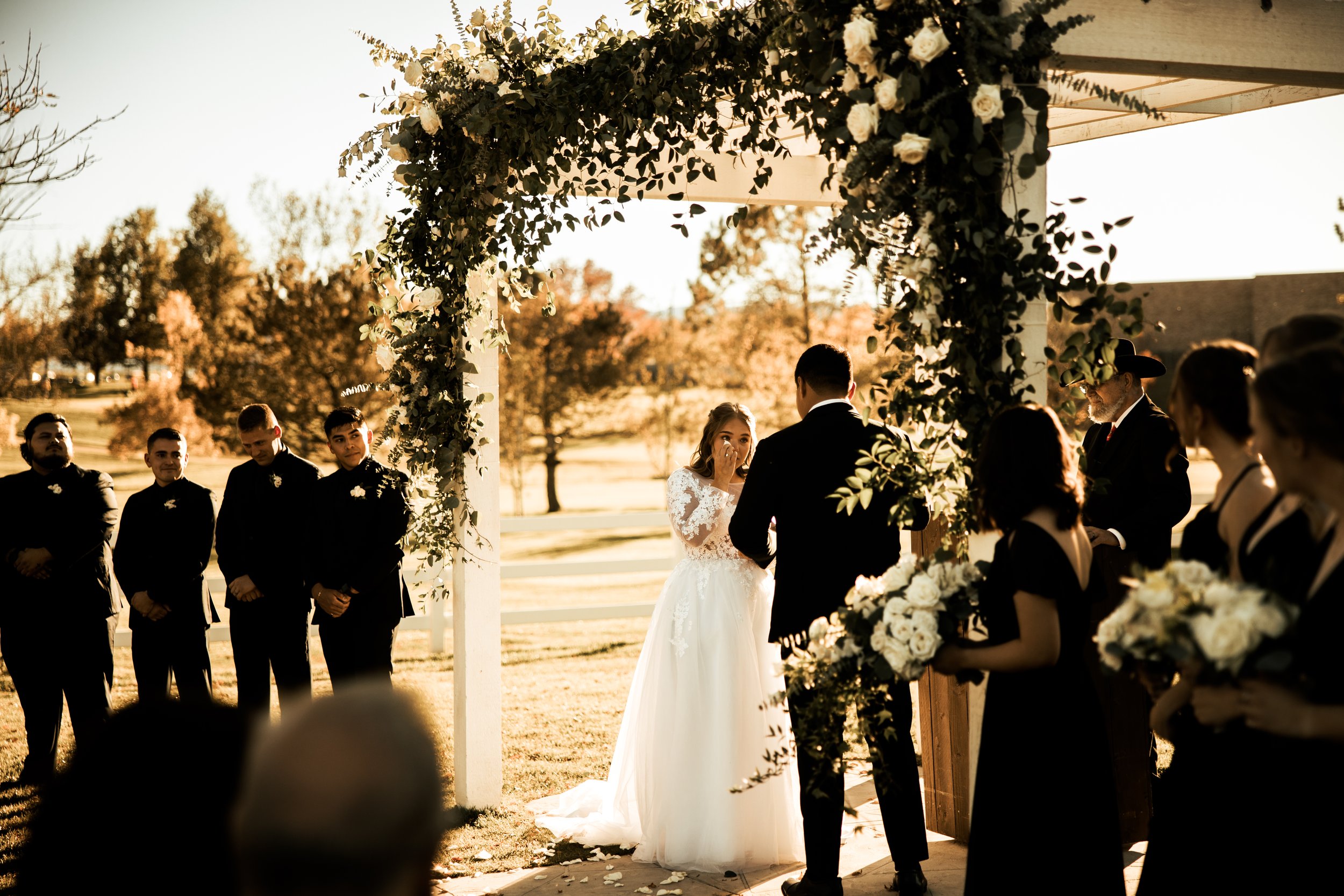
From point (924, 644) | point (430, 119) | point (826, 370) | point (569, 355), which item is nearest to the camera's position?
point (924, 644)

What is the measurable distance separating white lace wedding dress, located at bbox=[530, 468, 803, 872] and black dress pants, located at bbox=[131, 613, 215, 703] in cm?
229

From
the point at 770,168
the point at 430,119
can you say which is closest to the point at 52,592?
the point at 430,119

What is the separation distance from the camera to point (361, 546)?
6168 millimetres

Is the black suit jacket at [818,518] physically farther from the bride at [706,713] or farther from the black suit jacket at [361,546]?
the black suit jacket at [361,546]

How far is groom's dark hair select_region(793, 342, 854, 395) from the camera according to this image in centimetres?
462

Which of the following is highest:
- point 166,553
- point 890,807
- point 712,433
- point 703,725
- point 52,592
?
point 712,433

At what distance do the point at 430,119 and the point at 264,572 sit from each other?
2.82 meters

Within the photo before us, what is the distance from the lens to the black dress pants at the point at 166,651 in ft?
20.9

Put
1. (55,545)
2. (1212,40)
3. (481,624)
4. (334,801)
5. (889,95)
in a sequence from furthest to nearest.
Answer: (55,545) → (481,624) → (1212,40) → (889,95) → (334,801)

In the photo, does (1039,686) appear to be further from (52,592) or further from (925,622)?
(52,592)

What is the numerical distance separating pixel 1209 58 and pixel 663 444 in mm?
21923

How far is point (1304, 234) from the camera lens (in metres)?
14.5

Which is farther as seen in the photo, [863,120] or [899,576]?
[863,120]

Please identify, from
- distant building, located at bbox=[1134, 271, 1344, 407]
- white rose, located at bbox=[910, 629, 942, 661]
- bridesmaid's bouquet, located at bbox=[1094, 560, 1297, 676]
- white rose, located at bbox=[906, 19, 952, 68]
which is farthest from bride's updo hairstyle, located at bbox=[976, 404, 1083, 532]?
distant building, located at bbox=[1134, 271, 1344, 407]
